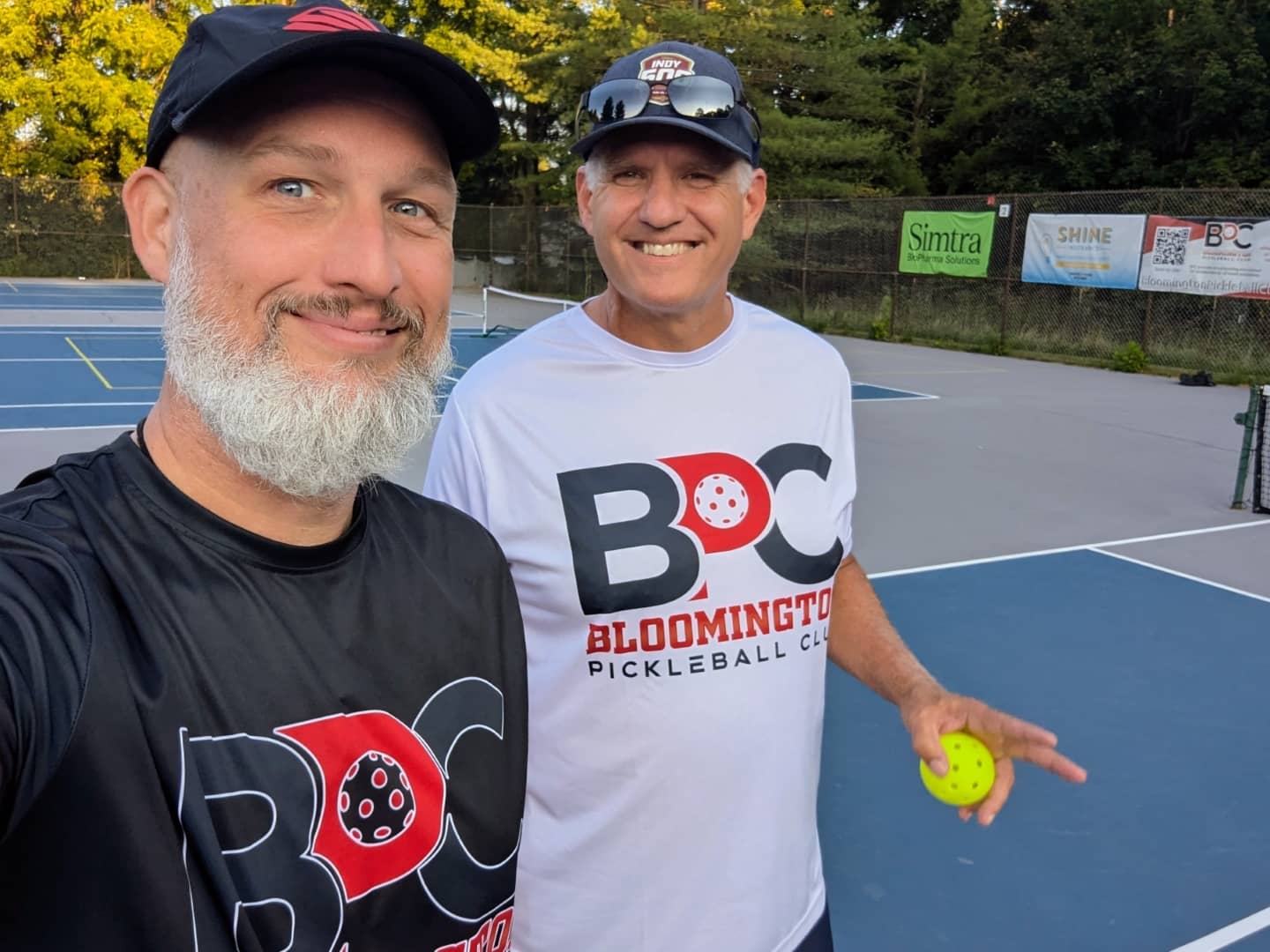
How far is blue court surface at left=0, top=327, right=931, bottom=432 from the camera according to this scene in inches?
449

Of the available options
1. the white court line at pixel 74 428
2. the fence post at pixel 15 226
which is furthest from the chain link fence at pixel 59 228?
the white court line at pixel 74 428

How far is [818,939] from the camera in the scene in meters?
2.17

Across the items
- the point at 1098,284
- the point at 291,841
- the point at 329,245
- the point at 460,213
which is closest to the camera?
the point at 291,841

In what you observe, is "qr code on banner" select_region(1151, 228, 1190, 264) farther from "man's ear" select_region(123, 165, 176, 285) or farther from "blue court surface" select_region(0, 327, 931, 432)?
"man's ear" select_region(123, 165, 176, 285)

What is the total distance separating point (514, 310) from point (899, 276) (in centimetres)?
1037

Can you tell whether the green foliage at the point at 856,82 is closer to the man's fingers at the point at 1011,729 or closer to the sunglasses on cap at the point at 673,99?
the sunglasses on cap at the point at 673,99

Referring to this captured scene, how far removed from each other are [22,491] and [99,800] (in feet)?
1.26

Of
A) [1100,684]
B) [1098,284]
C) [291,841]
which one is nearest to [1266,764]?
[1100,684]

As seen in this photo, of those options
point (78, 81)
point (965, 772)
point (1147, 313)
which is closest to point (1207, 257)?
point (1147, 313)

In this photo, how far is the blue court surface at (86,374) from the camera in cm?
1140

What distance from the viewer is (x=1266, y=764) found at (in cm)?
429

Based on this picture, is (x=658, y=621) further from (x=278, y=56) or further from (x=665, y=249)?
(x=278, y=56)

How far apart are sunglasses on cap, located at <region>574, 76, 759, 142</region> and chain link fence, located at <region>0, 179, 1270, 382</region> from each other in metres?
12.0

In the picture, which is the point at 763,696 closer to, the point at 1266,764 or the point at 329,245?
the point at 329,245
